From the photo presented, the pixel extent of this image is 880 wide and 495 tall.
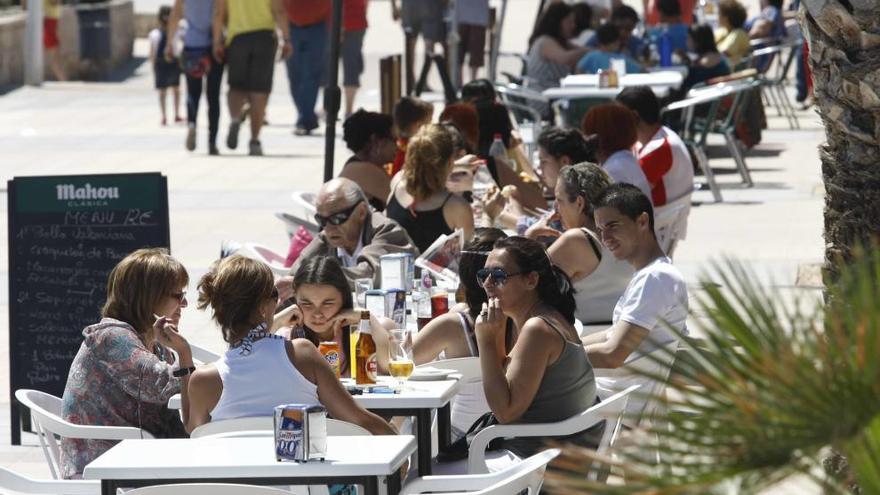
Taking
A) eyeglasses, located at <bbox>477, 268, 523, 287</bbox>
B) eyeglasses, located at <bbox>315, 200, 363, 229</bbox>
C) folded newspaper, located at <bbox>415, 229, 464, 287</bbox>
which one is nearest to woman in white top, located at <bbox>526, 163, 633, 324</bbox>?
folded newspaper, located at <bbox>415, 229, 464, 287</bbox>

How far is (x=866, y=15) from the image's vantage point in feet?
14.9

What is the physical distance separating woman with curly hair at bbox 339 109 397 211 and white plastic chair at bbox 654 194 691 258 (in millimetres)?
1534

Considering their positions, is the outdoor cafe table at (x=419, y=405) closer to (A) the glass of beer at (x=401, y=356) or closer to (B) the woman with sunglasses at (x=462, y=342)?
(A) the glass of beer at (x=401, y=356)

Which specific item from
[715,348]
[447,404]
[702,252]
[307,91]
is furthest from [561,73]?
[715,348]

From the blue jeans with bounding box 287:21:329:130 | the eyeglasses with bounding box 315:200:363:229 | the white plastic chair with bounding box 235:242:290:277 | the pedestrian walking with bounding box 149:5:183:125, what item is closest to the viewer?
the eyeglasses with bounding box 315:200:363:229

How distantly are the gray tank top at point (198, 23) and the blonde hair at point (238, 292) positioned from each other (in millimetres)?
11959

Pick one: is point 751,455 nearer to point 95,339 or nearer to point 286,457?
point 286,457

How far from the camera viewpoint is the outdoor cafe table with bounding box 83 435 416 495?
13.8 feet

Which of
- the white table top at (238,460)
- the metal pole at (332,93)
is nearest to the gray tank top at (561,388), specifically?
the white table top at (238,460)

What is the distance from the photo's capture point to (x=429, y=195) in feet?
26.8

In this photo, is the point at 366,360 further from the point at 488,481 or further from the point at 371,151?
the point at 371,151

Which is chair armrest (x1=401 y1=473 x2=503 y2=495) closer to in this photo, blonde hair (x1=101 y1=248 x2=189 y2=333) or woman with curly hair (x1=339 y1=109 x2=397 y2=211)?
blonde hair (x1=101 y1=248 x2=189 y2=333)

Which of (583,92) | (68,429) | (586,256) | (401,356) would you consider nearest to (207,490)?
(68,429)

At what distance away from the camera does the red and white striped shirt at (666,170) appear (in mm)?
9656
